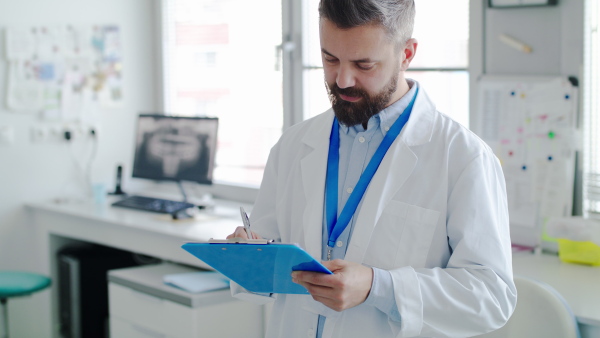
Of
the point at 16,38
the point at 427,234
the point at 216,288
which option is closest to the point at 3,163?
the point at 16,38

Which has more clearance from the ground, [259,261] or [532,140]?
[532,140]

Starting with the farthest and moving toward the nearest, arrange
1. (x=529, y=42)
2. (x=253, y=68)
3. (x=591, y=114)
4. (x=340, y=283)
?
(x=253, y=68), (x=529, y=42), (x=591, y=114), (x=340, y=283)

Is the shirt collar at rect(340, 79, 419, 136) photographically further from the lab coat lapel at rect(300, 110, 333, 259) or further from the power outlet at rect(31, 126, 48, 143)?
the power outlet at rect(31, 126, 48, 143)

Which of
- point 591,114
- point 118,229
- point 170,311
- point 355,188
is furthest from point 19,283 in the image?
point 591,114

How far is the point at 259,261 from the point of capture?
129cm

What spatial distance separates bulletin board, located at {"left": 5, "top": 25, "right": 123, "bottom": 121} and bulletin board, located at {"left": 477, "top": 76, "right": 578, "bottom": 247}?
81.8 inches

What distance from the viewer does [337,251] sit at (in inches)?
56.4

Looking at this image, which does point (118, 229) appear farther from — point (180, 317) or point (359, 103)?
point (359, 103)

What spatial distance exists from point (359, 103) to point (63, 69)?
2523 mm

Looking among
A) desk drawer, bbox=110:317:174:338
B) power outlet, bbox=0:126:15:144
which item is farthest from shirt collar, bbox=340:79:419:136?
power outlet, bbox=0:126:15:144

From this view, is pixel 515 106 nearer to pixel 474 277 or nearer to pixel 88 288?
pixel 474 277

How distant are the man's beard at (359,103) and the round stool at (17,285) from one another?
2048mm

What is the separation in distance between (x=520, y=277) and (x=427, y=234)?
0.58m

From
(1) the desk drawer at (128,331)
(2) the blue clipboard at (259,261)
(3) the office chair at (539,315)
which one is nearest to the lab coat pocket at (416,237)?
(2) the blue clipboard at (259,261)
